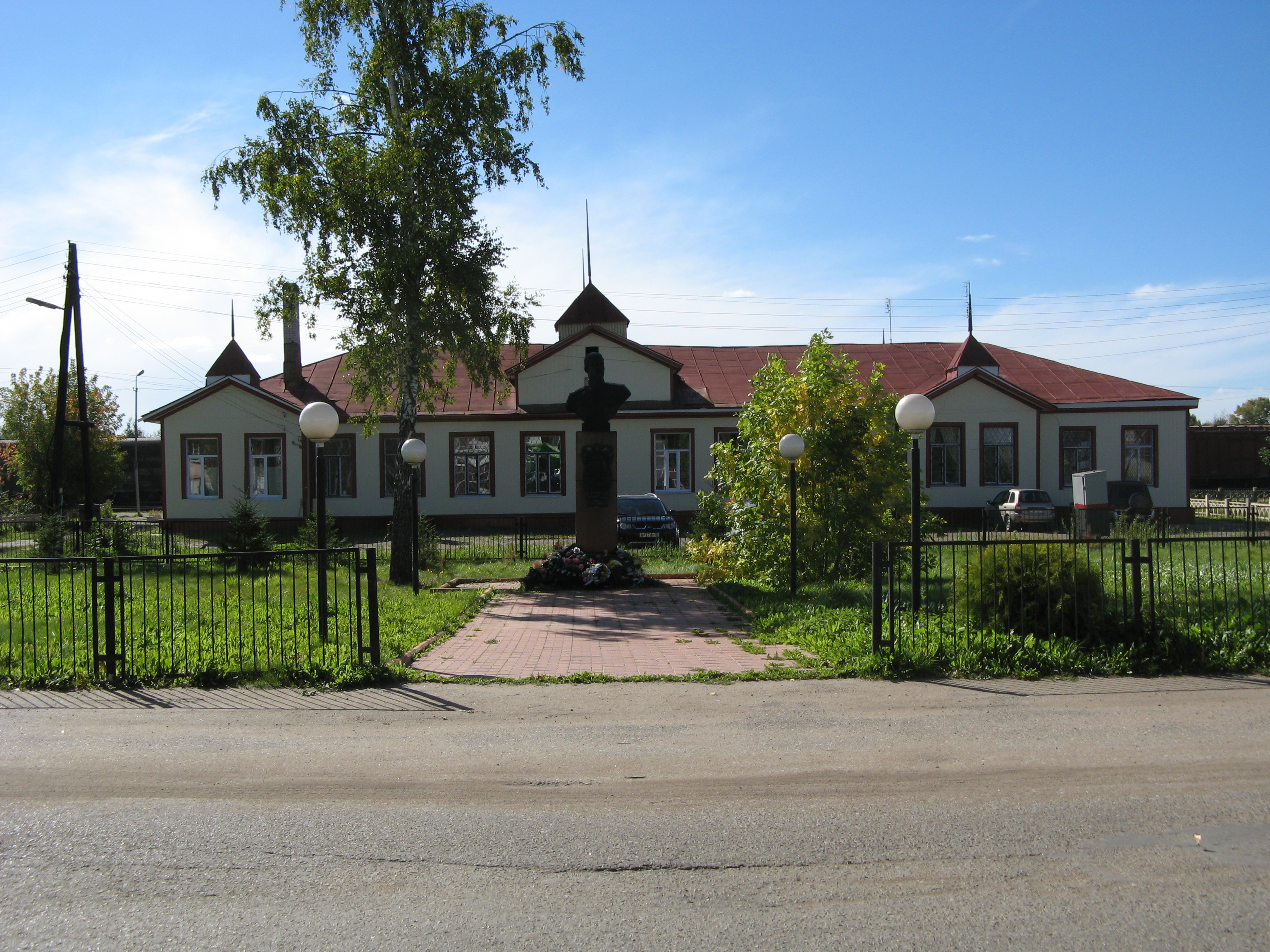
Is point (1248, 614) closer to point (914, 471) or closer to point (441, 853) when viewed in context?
point (914, 471)

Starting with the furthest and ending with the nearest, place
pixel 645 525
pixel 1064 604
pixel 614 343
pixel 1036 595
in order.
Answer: pixel 614 343, pixel 645 525, pixel 1036 595, pixel 1064 604

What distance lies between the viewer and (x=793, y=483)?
40.6 ft

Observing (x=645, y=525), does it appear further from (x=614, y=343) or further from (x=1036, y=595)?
(x=1036, y=595)

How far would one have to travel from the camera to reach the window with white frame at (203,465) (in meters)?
27.8

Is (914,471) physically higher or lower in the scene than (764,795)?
higher

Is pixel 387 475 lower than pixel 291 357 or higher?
lower

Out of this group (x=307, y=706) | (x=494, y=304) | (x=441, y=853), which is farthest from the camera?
(x=494, y=304)

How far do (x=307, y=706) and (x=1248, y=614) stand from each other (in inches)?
335

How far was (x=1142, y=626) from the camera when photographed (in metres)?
7.61

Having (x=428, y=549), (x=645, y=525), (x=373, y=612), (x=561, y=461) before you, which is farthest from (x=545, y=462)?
(x=373, y=612)

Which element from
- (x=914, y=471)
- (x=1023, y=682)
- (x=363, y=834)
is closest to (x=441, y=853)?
(x=363, y=834)

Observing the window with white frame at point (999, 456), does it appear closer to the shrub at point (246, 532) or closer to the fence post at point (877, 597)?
the shrub at point (246, 532)

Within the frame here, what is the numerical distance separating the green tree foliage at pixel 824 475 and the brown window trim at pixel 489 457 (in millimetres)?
15318

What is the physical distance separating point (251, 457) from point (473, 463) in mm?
7225
